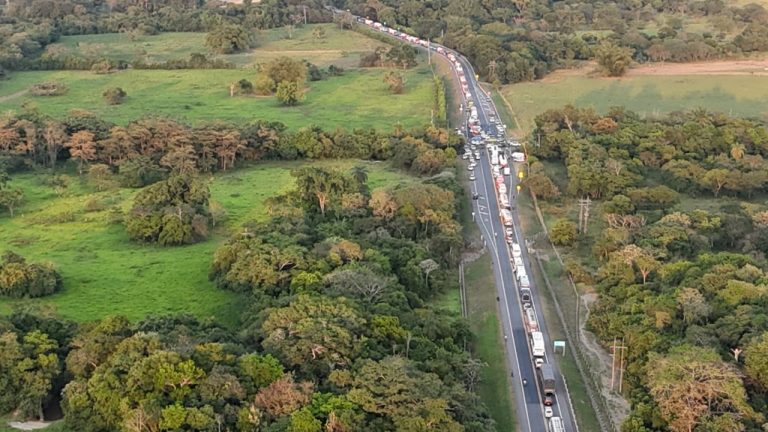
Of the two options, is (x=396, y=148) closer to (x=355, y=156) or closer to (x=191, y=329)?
(x=355, y=156)

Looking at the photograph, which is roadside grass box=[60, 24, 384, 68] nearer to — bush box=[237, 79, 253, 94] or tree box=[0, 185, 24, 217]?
bush box=[237, 79, 253, 94]

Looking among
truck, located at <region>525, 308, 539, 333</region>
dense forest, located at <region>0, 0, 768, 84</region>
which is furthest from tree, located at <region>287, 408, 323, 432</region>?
dense forest, located at <region>0, 0, 768, 84</region>

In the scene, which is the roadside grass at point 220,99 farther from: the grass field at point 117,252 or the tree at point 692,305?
the tree at point 692,305

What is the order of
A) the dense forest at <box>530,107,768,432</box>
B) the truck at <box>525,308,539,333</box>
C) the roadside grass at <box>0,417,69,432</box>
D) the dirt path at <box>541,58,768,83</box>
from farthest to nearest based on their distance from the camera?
the dirt path at <box>541,58,768,83</box>, the truck at <box>525,308,539,333</box>, the roadside grass at <box>0,417,69,432</box>, the dense forest at <box>530,107,768,432</box>

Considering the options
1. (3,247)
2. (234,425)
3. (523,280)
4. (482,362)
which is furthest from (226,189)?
(234,425)

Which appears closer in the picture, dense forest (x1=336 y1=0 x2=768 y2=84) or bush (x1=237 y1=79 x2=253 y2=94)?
bush (x1=237 y1=79 x2=253 y2=94)

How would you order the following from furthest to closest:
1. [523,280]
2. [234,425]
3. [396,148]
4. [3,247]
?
[396,148] → [3,247] → [523,280] → [234,425]

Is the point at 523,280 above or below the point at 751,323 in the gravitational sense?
below

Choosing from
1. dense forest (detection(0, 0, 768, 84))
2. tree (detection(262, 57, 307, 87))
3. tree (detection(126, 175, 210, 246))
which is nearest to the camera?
tree (detection(126, 175, 210, 246))
